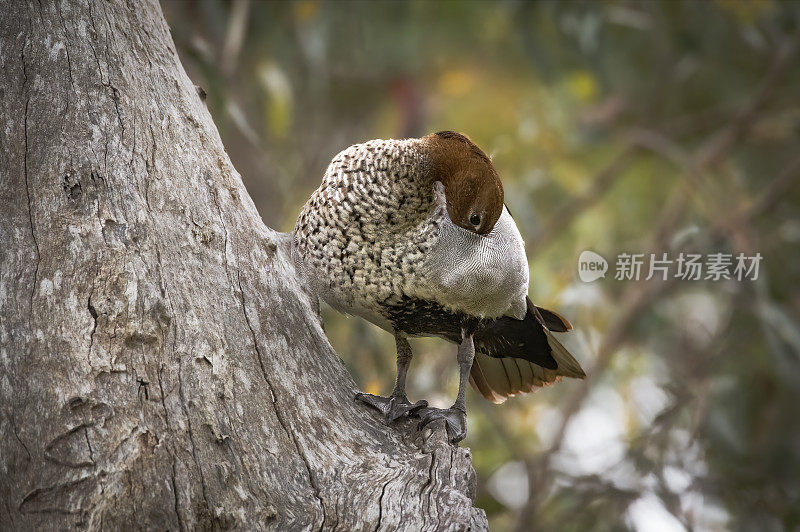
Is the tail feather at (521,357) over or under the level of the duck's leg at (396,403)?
over

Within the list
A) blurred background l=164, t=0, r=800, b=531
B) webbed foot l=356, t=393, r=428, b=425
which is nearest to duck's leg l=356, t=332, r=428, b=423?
webbed foot l=356, t=393, r=428, b=425

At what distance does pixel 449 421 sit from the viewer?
3.10 meters

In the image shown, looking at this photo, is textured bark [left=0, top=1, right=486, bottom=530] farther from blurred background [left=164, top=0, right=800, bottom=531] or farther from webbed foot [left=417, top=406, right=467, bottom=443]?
blurred background [left=164, top=0, right=800, bottom=531]

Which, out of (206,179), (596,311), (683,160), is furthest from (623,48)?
(206,179)

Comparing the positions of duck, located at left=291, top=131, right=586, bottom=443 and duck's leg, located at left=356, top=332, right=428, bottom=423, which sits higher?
duck, located at left=291, top=131, right=586, bottom=443

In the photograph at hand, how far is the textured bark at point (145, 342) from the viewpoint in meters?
2.47

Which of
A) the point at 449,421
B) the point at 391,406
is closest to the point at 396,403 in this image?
the point at 391,406

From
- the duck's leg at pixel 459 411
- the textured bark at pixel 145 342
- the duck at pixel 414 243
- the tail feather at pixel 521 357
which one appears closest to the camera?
the textured bark at pixel 145 342

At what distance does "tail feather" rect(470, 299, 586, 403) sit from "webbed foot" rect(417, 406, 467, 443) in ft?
1.35

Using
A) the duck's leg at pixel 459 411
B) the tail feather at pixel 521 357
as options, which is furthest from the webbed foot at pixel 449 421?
the tail feather at pixel 521 357

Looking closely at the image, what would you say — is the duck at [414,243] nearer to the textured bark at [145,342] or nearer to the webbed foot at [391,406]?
the webbed foot at [391,406]

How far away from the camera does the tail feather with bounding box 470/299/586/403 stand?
3541 millimetres

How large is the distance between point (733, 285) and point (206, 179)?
4.69 meters

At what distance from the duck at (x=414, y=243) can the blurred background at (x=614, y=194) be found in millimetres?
1672
